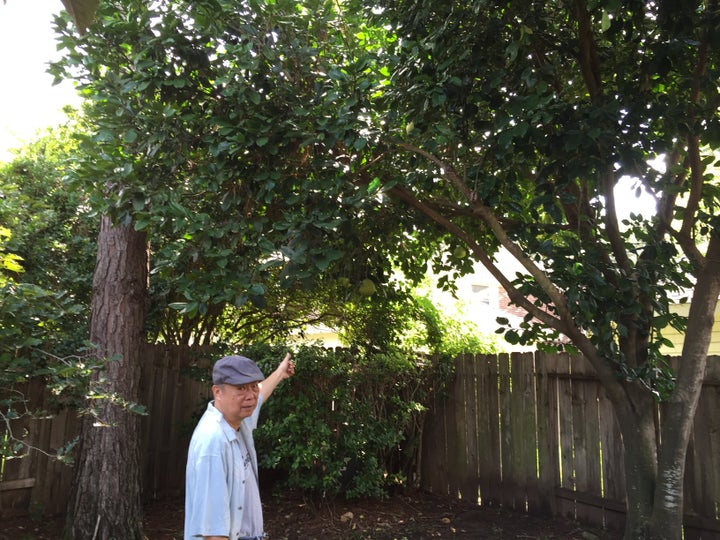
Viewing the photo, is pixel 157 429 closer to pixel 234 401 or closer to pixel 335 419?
pixel 335 419

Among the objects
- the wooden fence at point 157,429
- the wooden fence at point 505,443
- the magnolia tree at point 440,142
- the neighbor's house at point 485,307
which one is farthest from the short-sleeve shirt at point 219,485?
the neighbor's house at point 485,307

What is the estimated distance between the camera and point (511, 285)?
4.94 meters

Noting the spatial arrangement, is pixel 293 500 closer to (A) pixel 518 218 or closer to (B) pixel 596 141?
(A) pixel 518 218

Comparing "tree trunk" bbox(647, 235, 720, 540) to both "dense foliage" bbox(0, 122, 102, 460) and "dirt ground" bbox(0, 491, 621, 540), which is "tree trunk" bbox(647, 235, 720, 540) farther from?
"dense foliage" bbox(0, 122, 102, 460)

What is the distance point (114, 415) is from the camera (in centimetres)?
551

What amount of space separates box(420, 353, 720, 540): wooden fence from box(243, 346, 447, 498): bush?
76 cm

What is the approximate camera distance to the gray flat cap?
2672 millimetres

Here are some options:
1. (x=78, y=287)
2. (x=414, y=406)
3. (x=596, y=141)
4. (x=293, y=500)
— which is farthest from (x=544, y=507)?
Answer: (x=78, y=287)

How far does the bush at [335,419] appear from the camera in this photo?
6.28 meters

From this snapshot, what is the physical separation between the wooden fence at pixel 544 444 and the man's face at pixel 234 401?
4.41 metres

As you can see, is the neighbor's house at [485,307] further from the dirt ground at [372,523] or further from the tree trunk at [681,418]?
the tree trunk at [681,418]

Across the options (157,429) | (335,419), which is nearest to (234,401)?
(335,419)

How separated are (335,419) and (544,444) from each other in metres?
2.32

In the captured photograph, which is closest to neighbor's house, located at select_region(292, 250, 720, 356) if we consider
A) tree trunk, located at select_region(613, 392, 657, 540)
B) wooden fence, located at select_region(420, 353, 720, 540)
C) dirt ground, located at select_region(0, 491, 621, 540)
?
wooden fence, located at select_region(420, 353, 720, 540)
